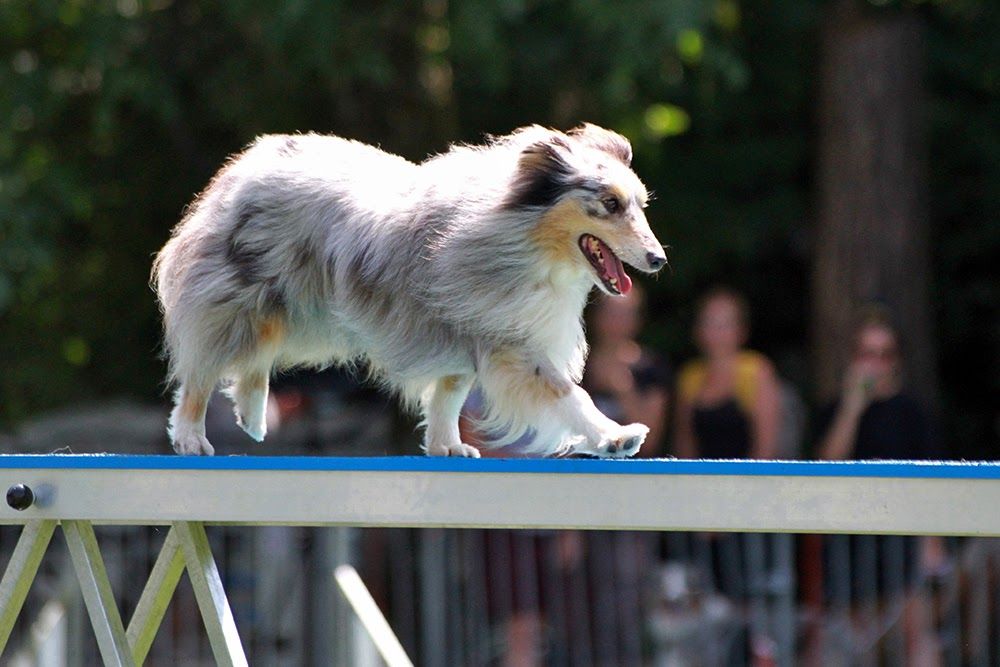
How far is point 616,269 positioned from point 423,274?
1.71 feet

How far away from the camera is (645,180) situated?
9.48 m

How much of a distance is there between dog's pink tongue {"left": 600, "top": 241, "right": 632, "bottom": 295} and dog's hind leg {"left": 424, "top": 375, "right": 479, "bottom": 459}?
2.13 ft

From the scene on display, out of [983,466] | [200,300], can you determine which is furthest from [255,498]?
[983,466]

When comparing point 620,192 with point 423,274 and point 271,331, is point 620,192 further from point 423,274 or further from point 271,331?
point 271,331

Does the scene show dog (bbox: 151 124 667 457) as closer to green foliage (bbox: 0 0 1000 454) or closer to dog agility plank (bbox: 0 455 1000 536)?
dog agility plank (bbox: 0 455 1000 536)

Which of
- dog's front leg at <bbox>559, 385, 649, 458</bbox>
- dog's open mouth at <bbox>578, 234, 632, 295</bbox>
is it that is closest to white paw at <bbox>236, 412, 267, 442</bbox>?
dog's front leg at <bbox>559, 385, 649, 458</bbox>

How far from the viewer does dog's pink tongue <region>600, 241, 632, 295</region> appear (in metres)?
3.61

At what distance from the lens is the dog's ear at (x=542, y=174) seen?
3660 millimetres

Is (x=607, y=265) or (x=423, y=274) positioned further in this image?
(x=423, y=274)

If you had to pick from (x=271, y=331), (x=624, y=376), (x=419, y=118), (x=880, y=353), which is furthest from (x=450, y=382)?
(x=419, y=118)

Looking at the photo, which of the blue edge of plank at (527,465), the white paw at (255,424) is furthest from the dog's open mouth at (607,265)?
the white paw at (255,424)

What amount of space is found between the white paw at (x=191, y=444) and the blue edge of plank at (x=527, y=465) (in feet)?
1.78

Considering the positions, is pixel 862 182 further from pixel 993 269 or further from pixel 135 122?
pixel 135 122

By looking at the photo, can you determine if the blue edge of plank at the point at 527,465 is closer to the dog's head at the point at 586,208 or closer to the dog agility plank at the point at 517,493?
the dog agility plank at the point at 517,493
